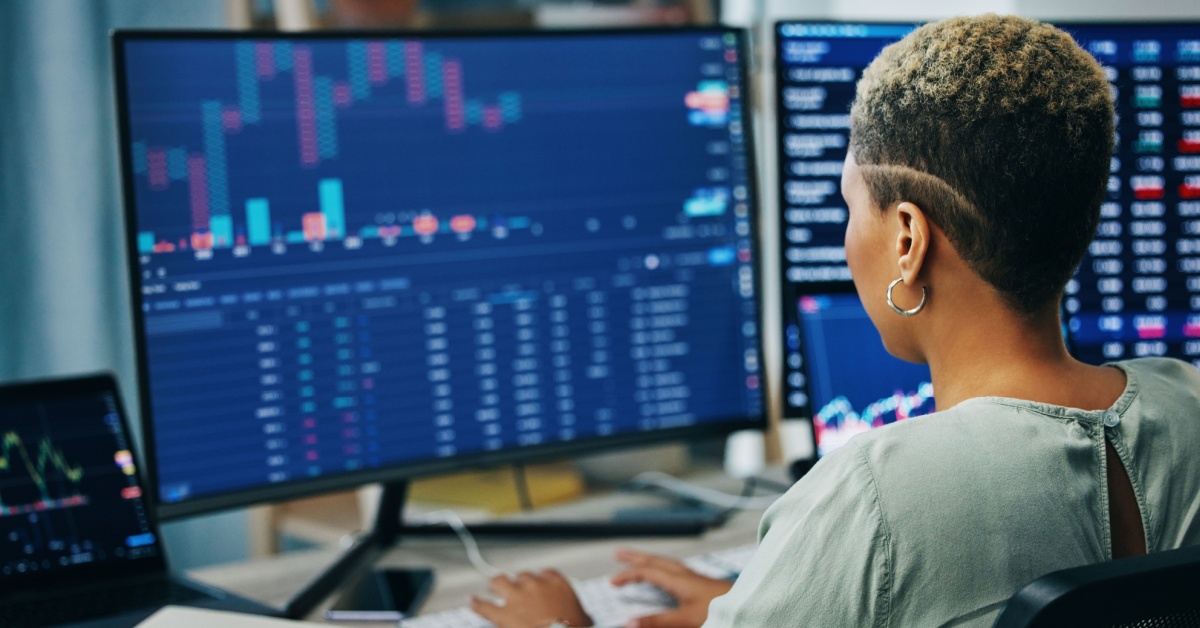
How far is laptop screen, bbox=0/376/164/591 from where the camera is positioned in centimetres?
111

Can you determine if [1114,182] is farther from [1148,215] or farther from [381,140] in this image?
[381,140]

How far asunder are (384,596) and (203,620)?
0.24m

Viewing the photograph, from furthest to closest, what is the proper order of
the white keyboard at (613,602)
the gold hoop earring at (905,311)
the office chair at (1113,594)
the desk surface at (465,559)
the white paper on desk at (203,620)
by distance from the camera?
the desk surface at (465,559)
the white keyboard at (613,602)
the white paper on desk at (203,620)
the gold hoop earring at (905,311)
the office chair at (1113,594)

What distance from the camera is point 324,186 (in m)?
1.24

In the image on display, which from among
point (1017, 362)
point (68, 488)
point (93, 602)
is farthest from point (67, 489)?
point (1017, 362)

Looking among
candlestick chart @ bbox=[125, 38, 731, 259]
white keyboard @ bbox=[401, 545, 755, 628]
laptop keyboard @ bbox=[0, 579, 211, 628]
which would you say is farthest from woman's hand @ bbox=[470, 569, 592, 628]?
candlestick chart @ bbox=[125, 38, 731, 259]

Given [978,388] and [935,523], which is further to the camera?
[978,388]

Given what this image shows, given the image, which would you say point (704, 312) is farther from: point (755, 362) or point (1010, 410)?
point (1010, 410)

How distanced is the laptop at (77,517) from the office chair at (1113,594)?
0.80 meters

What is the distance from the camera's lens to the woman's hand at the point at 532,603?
1.05m

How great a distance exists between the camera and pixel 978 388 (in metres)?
0.80

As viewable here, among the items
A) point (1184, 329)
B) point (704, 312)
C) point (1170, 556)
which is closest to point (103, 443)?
point (704, 312)

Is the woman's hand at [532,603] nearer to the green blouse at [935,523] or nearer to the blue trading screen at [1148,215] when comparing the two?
the green blouse at [935,523]

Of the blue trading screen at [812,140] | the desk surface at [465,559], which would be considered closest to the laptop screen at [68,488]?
the desk surface at [465,559]
